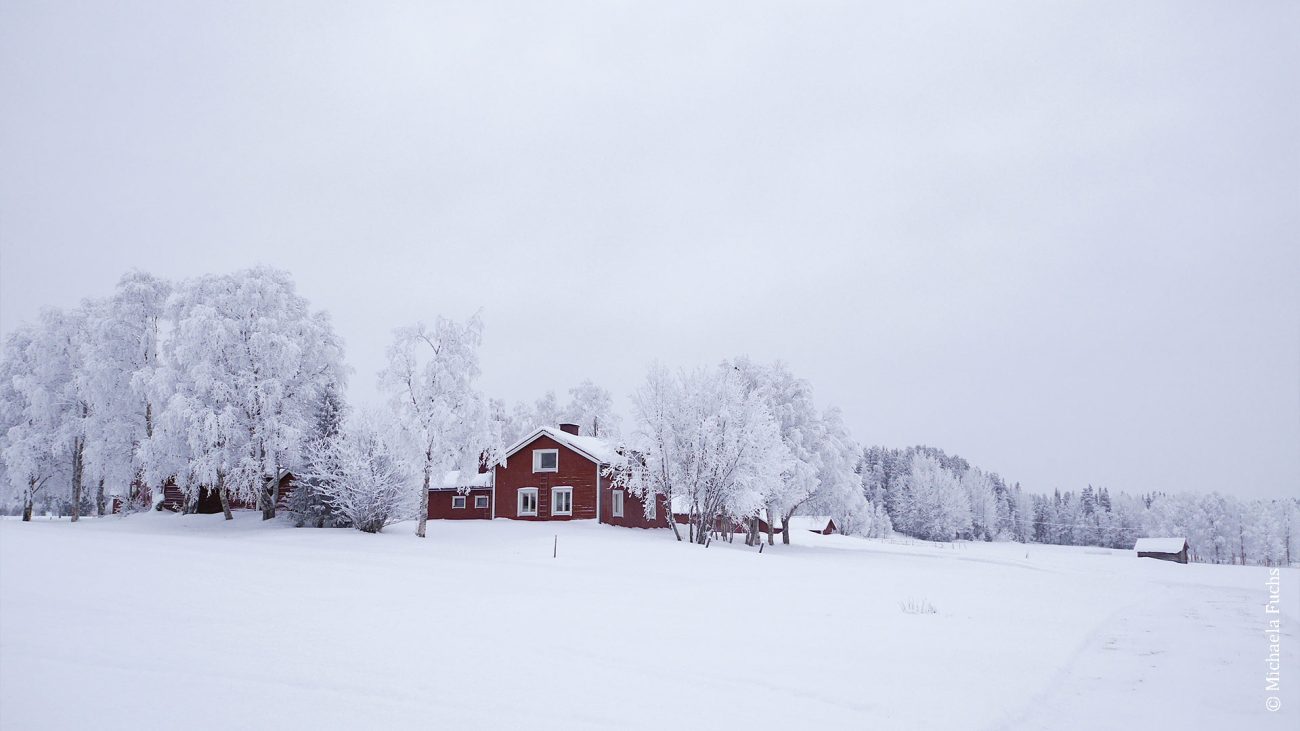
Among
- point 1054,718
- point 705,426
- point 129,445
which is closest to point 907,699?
point 1054,718

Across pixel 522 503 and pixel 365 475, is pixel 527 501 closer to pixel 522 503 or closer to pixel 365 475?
pixel 522 503

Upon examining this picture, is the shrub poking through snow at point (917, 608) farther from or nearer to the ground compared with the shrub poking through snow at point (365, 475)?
nearer to the ground

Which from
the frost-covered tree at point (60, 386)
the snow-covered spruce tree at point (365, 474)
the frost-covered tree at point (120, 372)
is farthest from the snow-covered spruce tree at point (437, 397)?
the frost-covered tree at point (60, 386)

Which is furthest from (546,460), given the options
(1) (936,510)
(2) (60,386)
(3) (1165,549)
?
(1) (936,510)

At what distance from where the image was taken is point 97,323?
131 feet

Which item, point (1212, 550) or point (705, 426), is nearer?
point (705, 426)

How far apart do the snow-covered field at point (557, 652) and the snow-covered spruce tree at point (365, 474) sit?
481 inches

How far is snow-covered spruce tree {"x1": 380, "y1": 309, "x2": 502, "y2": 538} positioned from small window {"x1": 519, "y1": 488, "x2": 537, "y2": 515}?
11.8m

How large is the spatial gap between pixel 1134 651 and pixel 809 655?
705 cm

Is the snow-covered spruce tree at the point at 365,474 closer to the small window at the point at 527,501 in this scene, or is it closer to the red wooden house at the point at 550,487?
the red wooden house at the point at 550,487

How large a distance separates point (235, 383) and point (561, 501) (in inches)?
834

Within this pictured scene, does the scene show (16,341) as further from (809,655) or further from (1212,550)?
(1212,550)

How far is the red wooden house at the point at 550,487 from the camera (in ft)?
159

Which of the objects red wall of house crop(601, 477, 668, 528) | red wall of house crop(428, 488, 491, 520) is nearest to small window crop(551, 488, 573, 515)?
red wall of house crop(601, 477, 668, 528)
